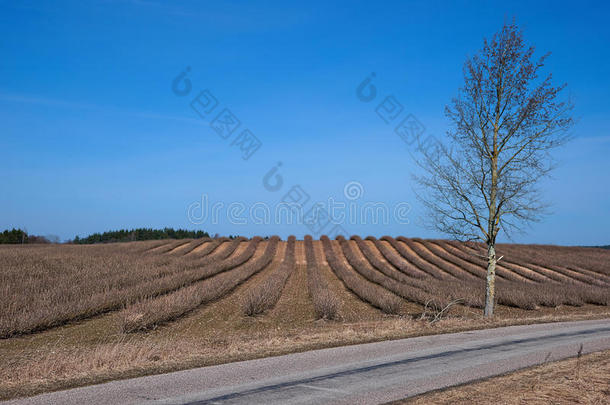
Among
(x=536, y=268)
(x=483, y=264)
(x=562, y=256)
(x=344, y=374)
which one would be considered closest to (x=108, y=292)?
(x=344, y=374)

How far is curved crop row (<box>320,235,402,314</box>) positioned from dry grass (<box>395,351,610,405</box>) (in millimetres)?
11134

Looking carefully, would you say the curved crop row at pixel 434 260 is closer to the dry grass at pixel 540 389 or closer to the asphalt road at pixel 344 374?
the asphalt road at pixel 344 374

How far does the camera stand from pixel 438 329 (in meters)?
13.3

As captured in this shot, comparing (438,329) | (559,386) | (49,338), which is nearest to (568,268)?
(438,329)

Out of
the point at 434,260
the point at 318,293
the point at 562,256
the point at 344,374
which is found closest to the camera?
the point at 344,374

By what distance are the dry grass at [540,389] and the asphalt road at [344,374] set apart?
13.9 inches

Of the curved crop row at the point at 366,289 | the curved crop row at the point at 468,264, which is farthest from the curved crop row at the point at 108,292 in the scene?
the curved crop row at the point at 468,264

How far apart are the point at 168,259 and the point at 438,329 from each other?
2592cm

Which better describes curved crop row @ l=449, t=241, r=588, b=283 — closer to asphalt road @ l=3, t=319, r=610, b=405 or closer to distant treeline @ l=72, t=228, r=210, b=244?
asphalt road @ l=3, t=319, r=610, b=405

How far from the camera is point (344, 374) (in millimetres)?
8047

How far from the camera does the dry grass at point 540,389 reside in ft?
22.0

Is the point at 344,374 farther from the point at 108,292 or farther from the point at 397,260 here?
the point at 397,260

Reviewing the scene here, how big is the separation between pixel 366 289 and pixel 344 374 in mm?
17011

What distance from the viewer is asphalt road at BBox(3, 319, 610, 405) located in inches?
260
